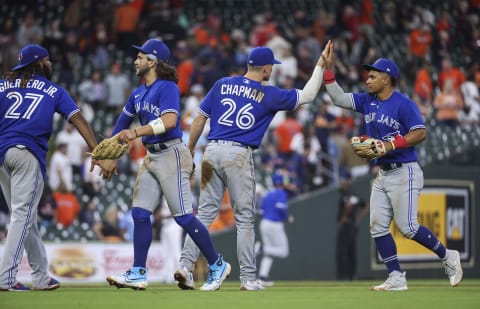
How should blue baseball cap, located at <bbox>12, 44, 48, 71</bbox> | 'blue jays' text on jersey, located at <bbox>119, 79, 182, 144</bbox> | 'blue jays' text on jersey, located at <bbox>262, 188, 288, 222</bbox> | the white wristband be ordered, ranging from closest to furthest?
the white wristband, 'blue jays' text on jersey, located at <bbox>119, 79, 182, 144</bbox>, blue baseball cap, located at <bbox>12, 44, 48, 71</bbox>, 'blue jays' text on jersey, located at <bbox>262, 188, 288, 222</bbox>

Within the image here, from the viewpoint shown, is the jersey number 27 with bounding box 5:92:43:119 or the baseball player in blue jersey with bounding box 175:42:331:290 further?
the baseball player in blue jersey with bounding box 175:42:331:290

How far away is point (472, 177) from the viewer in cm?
1828

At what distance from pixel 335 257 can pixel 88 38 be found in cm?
706

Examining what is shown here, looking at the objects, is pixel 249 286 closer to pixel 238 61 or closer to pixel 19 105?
pixel 19 105

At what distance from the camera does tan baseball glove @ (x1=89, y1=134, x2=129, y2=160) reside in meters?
8.80

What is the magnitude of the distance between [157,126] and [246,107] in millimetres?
1095

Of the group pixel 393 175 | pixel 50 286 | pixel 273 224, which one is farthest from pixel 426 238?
pixel 273 224

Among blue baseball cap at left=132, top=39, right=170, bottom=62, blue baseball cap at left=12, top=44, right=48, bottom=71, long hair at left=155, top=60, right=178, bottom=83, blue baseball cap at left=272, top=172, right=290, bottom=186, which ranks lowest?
blue baseball cap at left=272, top=172, right=290, bottom=186

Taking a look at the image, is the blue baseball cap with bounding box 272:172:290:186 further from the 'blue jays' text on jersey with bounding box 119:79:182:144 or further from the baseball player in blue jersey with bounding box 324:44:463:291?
the 'blue jays' text on jersey with bounding box 119:79:182:144

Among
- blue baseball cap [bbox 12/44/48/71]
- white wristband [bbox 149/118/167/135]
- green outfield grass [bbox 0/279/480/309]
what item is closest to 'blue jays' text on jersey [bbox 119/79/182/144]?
white wristband [bbox 149/118/167/135]

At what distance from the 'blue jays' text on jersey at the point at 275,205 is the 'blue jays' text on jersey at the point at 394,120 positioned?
6517 millimetres

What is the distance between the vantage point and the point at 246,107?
9.54 metres

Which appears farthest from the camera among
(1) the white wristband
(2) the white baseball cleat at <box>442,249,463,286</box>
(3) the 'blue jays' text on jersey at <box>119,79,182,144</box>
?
(2) the white baseball cleat at <box>442,249,463,286</box>

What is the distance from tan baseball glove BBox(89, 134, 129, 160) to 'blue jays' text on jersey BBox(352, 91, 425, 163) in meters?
2.62
